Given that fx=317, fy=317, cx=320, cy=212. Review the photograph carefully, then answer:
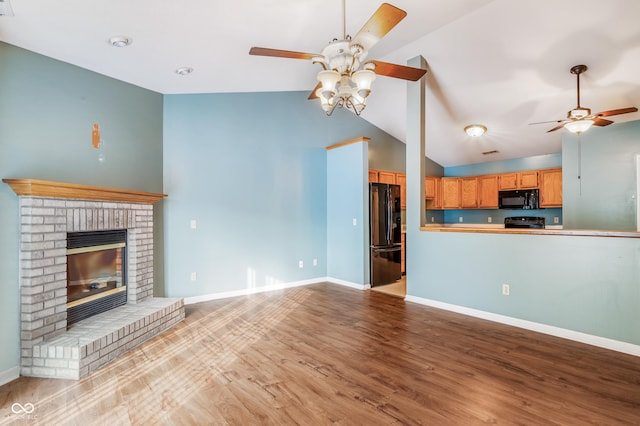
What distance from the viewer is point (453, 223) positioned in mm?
7766

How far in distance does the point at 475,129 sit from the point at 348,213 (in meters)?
2.59

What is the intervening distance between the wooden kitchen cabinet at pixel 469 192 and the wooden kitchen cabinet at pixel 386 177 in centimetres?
208

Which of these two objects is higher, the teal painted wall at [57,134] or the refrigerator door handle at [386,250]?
the teal painted wall at [57,134]

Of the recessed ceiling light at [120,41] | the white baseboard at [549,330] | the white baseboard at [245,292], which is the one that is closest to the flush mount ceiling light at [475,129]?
the white baseboard at [549,330]

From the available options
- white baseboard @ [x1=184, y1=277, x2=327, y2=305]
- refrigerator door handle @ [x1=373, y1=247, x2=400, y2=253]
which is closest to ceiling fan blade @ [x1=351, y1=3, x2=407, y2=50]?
refrigerator door handle @ [x1=373, y1=247, x2=400, y2=253]

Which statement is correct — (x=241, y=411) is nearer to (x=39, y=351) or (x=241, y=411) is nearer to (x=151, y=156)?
(x=39, y=351)

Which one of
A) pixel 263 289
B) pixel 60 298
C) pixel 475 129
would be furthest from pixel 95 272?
pixel 475 129

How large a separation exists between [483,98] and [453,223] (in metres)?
3.75

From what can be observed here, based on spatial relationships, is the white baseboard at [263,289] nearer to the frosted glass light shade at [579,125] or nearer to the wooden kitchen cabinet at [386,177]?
the wooden kitchen cabinet at [386,177]

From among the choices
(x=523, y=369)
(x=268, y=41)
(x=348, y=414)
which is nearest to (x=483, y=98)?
(x=268, y=41)

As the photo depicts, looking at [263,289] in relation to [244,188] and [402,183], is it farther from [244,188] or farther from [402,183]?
[402,183]

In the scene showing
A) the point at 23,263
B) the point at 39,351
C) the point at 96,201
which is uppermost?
the point at 96,201

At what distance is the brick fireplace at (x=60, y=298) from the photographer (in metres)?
2.46

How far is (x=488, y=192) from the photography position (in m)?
6.86
